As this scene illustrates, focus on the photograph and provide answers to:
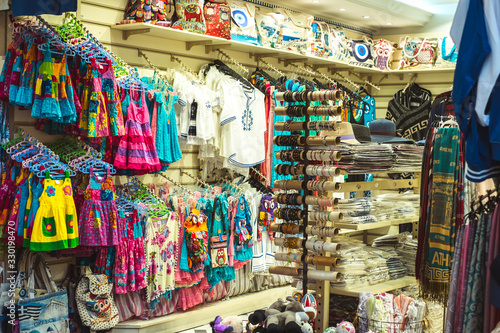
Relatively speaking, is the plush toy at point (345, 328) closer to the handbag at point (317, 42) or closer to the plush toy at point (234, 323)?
the plush toy at point (234, 323)

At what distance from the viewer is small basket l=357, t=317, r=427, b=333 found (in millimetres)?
3314

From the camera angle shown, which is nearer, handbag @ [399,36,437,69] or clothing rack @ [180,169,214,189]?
clothing rack @ [180,169,214,189]

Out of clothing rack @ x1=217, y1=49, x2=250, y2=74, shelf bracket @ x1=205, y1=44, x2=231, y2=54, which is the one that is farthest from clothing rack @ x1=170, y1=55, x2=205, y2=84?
clothing rack @ x1=217, y1=49, x2=250, y2=74

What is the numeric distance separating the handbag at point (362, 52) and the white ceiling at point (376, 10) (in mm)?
280

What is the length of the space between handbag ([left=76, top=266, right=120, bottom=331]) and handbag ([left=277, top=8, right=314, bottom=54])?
10.2 ft

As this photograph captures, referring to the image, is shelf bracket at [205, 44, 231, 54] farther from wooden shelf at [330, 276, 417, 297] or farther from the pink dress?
wooden shelf at [330, 276, 417, 297]

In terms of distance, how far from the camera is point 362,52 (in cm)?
709

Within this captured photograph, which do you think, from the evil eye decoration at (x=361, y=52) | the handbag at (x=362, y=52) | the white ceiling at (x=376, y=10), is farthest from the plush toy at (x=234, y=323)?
the evil eye decoration at (x=361, y=52)

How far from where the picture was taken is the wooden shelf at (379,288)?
12.1 feet

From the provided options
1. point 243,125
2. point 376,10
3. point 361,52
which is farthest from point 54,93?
point 361,52

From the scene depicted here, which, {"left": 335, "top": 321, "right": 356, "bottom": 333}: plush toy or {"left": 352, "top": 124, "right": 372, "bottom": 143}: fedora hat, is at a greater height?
{"left": 352, "top": 124, "right": 372, "bottom": 143}: fedora hat

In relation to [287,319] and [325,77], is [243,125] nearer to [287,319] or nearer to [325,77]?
[325,77]

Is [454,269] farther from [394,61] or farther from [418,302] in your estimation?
[394,61]

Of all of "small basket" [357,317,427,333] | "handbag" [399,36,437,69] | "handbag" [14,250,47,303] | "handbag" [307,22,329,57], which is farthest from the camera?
"handbag" [399,36,437,69]
